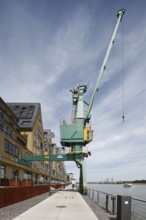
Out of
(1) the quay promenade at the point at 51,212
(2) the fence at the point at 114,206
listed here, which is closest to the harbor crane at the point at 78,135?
(2) the fence at the point at 114,206

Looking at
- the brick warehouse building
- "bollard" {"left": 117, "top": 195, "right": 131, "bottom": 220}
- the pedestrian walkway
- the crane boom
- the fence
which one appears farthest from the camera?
the crane boom

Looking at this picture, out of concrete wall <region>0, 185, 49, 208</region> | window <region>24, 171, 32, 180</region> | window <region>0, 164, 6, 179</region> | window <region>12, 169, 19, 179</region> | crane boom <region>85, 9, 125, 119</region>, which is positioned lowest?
window <region>24, 171, 32, 180</region>

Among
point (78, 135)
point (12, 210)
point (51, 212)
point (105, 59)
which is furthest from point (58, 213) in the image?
point (105, 59)

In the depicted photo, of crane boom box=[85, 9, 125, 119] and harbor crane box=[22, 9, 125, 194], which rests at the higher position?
crane boom box=[85, 9, 125, 119]

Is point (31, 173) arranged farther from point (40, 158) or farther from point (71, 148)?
point (71, 148)

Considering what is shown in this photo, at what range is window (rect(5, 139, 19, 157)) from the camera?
41516 mm

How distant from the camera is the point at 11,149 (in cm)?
4491

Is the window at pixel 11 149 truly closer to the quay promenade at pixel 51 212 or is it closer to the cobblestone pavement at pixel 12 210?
the quay promenade at pixel 51 212

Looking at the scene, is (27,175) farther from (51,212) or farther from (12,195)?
(51,212)

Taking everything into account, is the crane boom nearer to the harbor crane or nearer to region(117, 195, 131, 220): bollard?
the harbor crane

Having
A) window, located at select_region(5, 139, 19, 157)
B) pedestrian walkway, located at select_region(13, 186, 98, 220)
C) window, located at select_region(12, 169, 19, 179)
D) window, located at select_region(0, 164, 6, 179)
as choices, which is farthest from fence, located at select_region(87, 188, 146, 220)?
window, located at select_region(12, 169, 19, 179)

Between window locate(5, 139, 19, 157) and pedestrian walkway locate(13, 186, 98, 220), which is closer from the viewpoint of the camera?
pedestrian walkway locate(13, 186, 98, 220)

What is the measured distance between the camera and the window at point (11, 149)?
136 ft

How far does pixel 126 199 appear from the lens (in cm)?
1140
